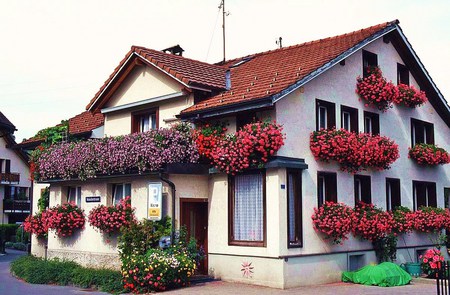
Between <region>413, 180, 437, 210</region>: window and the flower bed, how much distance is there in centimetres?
949

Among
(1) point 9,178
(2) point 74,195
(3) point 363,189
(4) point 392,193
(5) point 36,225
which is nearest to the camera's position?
(3) point 363,189

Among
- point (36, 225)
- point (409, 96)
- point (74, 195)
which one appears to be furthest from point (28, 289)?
point (409, 96)

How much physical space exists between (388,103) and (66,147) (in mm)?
10959

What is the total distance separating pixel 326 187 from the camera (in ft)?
59.9

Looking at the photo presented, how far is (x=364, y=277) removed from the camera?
17.0 metres

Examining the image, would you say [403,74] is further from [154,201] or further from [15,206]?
[15,206]

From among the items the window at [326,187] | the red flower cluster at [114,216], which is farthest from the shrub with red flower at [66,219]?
the window at [326,187]

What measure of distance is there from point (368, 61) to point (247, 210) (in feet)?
24.5

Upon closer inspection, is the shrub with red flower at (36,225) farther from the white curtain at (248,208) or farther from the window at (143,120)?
the white curtain at (248,208)

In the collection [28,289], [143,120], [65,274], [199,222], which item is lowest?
[28,289]

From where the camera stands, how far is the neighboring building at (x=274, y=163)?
16.4 meters

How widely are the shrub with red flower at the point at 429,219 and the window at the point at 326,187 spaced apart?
416 cm

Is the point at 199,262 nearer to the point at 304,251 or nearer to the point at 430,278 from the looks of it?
the point at 304,251

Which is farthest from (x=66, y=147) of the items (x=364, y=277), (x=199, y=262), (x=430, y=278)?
(x=430, y=278)
